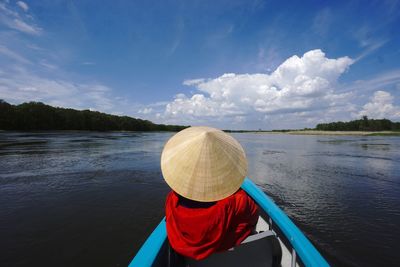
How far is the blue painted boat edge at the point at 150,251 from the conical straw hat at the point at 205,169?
1.24m

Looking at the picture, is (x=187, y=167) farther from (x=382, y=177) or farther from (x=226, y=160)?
(x=382, y=177)

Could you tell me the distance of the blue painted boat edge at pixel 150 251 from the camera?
247 cm

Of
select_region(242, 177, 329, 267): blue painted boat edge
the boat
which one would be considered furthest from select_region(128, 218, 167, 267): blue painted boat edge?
select_region(242, 177, 329, 267): blue painted boat edge

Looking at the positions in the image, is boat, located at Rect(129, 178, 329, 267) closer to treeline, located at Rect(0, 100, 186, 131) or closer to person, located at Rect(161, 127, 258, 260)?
person, located at Rect(161, 127, 258, 260)

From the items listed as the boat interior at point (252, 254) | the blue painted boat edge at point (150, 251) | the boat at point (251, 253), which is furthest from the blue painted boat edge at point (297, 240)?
A: the blue painted boat edge at point (150, 251)

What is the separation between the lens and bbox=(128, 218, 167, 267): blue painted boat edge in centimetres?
247

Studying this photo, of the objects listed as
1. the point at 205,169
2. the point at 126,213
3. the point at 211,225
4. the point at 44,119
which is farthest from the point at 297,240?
the point at 44,119

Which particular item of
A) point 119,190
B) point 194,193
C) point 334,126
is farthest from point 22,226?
point 334,126

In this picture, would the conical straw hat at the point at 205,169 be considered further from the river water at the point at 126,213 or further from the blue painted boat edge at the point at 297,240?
the river water at the point at 126,213

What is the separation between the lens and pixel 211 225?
1887 millimetres

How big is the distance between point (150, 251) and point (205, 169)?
1.59 meters

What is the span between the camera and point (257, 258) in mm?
2256

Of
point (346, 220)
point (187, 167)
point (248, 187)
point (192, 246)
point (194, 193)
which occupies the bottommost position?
point (346, 220)

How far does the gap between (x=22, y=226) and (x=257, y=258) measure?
751 cm
